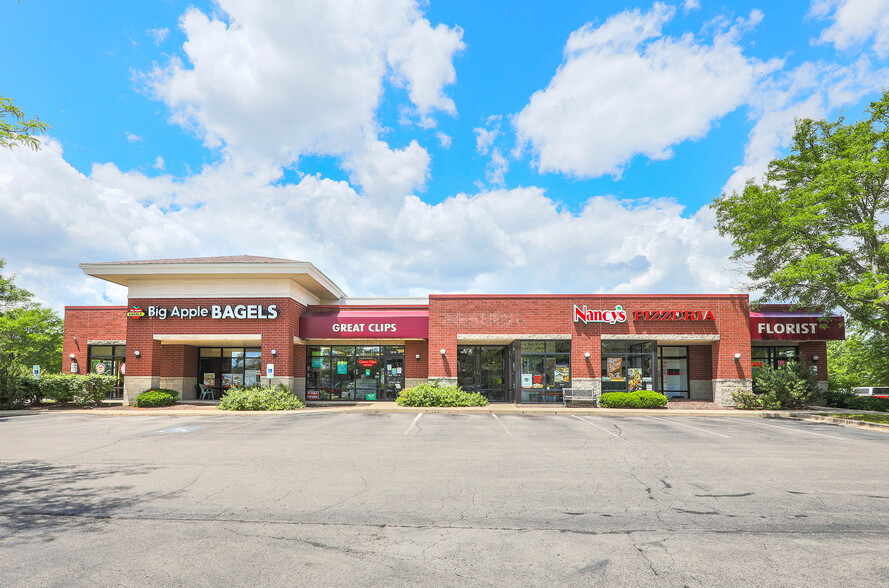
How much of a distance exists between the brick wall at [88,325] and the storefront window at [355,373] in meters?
11.2

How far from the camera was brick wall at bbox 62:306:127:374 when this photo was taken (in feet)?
97.9

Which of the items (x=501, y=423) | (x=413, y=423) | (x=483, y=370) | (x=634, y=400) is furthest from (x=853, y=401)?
(x=413, y=423)

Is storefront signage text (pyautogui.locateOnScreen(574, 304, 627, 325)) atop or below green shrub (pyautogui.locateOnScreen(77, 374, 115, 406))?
atop

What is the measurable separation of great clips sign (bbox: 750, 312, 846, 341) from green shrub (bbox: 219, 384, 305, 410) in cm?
2143

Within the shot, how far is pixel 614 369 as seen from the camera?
2528cm

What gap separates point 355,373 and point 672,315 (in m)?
15.5

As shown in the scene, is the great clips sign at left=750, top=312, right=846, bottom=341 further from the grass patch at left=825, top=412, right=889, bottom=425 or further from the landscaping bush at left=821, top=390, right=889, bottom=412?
the grass patch at left=825, top=412, right=889, bottom=425

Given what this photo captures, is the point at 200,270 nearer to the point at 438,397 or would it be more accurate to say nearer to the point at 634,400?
the point at 438,397

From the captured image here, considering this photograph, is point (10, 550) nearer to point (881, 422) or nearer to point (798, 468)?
point (798, 468)

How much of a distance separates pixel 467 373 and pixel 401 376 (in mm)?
3415

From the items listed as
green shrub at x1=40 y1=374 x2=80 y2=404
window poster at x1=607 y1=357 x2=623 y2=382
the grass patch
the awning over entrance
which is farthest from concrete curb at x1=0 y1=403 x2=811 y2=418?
the awning over entrance

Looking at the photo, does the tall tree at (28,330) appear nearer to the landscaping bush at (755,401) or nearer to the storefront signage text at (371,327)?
the storefront signage text at (371,327)

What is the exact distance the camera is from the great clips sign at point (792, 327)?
25.7 m

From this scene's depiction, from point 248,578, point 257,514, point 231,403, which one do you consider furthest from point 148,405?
point 248,578
